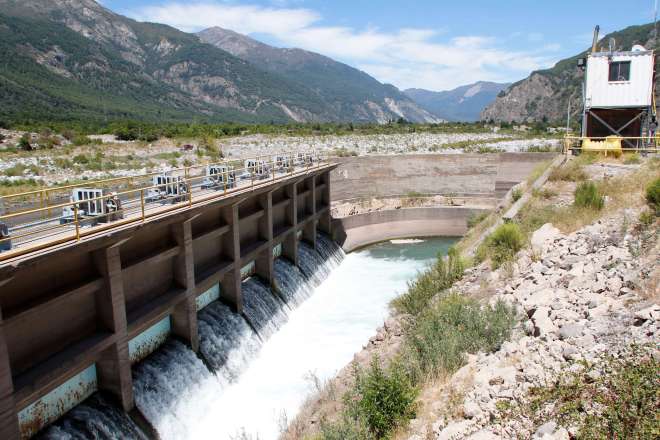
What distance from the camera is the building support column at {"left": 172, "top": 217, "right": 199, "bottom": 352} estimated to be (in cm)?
1285

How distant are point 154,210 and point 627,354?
9662 mm

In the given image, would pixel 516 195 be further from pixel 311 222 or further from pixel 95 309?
pixel 95 309

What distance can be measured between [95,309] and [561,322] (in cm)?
877

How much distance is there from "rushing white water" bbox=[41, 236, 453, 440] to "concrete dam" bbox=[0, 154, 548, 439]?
5 centimetres

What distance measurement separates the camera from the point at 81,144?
2942 cm

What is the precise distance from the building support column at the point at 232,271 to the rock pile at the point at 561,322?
7966mm

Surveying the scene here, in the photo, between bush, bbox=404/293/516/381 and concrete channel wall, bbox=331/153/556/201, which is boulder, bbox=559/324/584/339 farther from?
concrete channel wall, bbox=331/153/556/201

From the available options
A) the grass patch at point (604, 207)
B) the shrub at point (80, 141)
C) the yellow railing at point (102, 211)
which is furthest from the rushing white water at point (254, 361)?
the shrub at point (80, 141)

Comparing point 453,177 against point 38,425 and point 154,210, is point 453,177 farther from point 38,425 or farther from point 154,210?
point 38,425

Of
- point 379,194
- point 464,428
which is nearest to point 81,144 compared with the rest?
point 379,194

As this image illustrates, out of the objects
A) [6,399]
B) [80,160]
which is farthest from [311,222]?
[6,399]

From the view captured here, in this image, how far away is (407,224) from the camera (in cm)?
3158

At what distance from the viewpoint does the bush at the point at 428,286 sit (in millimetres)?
12883

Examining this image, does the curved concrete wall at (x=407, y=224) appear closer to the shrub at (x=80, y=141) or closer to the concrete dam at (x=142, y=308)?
the concrete dam at (x=142, y=308)
